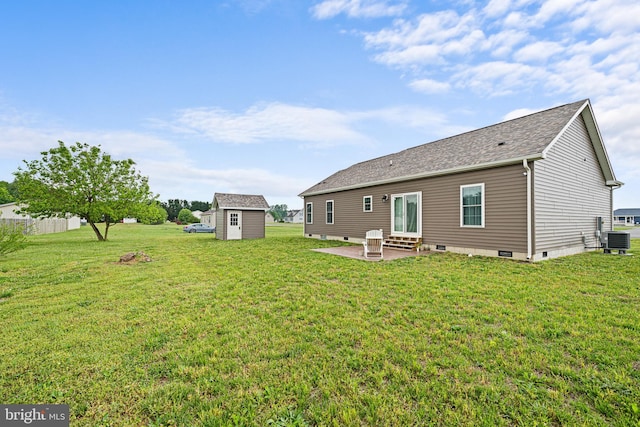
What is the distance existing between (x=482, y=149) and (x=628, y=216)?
247 feet

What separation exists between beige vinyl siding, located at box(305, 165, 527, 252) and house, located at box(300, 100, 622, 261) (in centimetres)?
3

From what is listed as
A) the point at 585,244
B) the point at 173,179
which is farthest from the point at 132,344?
the point at 173,179

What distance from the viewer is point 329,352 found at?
9.41 feet

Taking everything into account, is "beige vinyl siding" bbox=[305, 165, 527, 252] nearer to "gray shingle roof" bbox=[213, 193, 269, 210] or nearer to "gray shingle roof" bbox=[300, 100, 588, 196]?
"gray shingle roof" bbox=[300, 100, 588, 196]

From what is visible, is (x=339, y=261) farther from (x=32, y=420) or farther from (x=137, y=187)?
(x=137, y=187)

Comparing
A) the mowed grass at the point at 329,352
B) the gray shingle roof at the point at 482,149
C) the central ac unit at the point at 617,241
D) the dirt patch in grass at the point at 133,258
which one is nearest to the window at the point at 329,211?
the gray shingle roof at the point at 482,149

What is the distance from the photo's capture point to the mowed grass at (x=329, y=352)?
2008mm

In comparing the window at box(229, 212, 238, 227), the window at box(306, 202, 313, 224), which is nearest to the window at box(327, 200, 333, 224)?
the window at box(306, 202, 313, 224)

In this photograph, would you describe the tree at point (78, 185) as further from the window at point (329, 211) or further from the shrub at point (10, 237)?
the window at point (329, 211)

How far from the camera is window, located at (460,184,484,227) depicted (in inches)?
353

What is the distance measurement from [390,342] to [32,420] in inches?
125

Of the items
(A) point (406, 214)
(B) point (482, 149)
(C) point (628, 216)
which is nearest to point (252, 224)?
(A) point (406, 214)

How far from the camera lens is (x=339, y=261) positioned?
8.45 metres

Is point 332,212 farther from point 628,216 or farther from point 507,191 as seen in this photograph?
point 628,216
